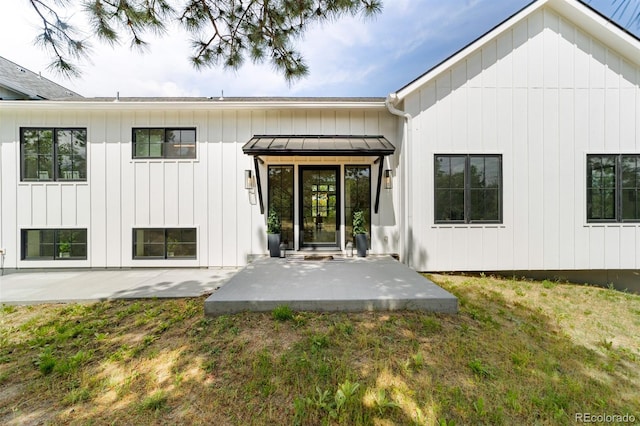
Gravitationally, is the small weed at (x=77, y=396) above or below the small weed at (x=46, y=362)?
below

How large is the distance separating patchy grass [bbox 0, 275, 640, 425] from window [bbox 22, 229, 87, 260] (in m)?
2.66

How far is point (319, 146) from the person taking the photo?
5.68 meters

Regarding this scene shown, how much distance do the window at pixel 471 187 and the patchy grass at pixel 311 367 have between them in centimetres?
227

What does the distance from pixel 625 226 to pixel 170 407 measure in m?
8.99

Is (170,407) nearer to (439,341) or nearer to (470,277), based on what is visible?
(439,341)

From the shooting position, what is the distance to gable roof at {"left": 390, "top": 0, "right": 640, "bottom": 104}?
519 centimetres

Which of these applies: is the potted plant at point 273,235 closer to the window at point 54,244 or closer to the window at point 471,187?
the window at point 471,187

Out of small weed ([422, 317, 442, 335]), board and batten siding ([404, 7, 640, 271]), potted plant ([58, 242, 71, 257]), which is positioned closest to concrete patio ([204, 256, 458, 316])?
small weed ([422, 317, 442, 335])

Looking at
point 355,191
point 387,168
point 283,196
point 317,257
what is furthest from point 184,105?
point 387,168

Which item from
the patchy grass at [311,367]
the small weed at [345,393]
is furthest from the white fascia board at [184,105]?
the small weed at [345,393]

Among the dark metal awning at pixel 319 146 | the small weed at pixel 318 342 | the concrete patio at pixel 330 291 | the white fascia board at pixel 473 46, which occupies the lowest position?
the small weed at pixel 318 342

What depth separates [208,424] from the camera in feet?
6.49

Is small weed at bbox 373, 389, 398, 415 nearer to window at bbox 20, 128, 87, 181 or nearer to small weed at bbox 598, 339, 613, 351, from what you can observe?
small weed at bbox 598, 339, 613, 351

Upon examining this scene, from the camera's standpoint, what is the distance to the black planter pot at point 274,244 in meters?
6.10
